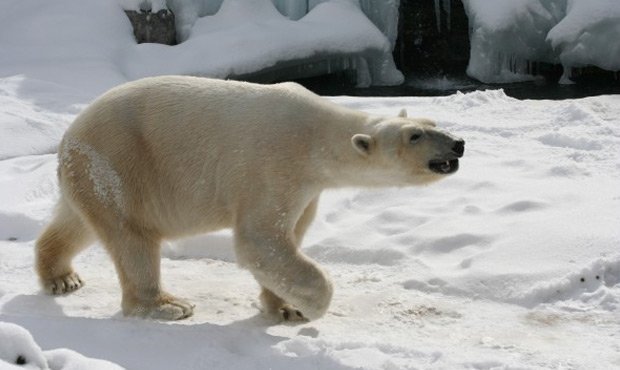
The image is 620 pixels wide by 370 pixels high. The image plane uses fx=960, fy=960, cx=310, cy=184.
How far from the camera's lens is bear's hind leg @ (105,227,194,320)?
4.16 metres

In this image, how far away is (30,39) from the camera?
1010 cm

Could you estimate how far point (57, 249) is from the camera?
15.1 feet

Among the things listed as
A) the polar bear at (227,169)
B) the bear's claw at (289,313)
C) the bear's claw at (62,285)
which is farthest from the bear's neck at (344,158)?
the bear's claw at (62,285)

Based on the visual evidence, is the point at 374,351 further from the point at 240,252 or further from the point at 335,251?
the point at 335,251

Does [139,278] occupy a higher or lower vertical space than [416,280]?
higher

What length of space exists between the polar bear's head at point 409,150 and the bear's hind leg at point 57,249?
1484 mm

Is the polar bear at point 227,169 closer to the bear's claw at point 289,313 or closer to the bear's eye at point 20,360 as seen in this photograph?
the bear's claw at point 289,313

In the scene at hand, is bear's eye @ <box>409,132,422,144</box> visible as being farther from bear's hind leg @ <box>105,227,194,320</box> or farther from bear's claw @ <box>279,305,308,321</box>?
bear's hind leg @ <box>105,227,194,320</box>

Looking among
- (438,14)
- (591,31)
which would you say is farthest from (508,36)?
(438,14)

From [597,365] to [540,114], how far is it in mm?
3857

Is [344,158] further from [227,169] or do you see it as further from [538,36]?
[538,36]

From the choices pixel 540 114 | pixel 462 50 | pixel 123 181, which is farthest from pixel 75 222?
pixel 462 50

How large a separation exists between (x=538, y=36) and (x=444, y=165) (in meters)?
7.83

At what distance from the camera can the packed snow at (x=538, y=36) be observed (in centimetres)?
1038
